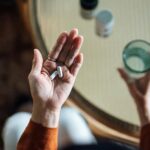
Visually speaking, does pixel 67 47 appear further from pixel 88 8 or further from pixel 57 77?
pixel 88 8

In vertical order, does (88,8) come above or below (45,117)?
above

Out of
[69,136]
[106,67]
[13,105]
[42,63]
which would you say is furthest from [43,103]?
[13,105]

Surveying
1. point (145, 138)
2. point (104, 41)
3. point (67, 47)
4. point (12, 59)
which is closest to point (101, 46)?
point (104, 41)

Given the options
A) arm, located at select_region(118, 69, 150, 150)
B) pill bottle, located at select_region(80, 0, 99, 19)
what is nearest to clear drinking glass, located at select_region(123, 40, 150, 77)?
arm, located at select_region(118, 69, 150, 150)

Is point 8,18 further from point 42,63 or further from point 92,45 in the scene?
point 42,63

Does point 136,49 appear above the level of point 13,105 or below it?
above

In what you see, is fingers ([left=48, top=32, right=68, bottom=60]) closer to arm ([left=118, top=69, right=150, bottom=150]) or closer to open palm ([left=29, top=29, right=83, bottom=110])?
open palm ([left=29, top=29, right=83, bottom=110])

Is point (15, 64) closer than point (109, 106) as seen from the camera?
No
